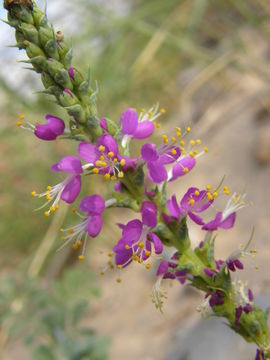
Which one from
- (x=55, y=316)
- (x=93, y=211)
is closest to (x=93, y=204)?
(x=93, y=211)

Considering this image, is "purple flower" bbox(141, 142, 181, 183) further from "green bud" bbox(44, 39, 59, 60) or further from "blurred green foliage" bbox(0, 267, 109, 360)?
"blurred green foliage" bbox(0, 267, 109, 360)

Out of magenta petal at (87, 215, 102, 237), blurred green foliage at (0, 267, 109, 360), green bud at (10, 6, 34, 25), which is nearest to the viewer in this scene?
green bud at (10, 6, 34, 25)

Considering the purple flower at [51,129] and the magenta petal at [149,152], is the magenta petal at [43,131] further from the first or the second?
the magenta petal at [149,152]

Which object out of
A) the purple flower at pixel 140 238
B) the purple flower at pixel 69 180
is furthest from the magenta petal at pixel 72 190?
the purple flower at pixel 140 238

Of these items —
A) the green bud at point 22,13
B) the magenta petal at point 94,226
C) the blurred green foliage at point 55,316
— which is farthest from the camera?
the blurred green foliage at point 55,316

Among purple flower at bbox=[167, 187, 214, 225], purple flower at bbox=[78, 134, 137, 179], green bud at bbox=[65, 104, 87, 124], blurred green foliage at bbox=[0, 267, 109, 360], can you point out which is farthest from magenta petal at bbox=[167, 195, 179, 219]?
blurred green foliage at bbox=[0, 267, 109, 360]
